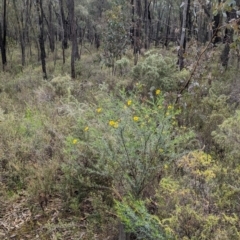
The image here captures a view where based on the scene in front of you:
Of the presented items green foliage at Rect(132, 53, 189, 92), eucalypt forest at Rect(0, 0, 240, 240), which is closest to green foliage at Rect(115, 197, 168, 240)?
eucalypt forest at Rect(0, 0, 240, 240)

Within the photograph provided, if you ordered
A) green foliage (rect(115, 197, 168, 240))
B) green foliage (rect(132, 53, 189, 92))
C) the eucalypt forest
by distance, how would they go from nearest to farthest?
green foliage (rect(115, 197, 168, 240))
the eucalypt forest
green foliage (rect(132, 53, 189, 92))

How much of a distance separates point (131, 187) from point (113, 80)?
7561 mm

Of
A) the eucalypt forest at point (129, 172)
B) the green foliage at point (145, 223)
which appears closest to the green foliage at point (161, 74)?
the eucalypt forest at point (129, 172)

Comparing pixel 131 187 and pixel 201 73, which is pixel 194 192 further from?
pixel 201 73

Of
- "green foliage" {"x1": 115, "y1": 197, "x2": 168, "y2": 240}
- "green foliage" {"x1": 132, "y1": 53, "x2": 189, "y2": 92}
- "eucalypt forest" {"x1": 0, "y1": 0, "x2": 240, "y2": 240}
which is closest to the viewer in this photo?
"green foliage" {"x1": 115, "y1": 197, "x2": 168, "y2": 240}

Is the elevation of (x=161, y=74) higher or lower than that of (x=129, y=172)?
higher

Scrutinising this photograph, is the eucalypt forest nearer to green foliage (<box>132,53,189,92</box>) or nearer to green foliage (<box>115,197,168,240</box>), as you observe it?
green foliage (<box>115,197,168,240</box>)

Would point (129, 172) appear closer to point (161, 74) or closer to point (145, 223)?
point (145, 223)

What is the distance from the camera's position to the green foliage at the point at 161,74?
→ 6.98m

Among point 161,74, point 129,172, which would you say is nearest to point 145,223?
point 129,172

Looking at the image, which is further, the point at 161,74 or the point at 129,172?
the point at 161,74

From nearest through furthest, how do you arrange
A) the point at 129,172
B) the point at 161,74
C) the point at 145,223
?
the point at 145,223 → the point at 129,172 → the point at 161,74

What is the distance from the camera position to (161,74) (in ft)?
24.2

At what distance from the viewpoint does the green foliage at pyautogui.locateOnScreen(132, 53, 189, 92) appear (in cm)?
698
